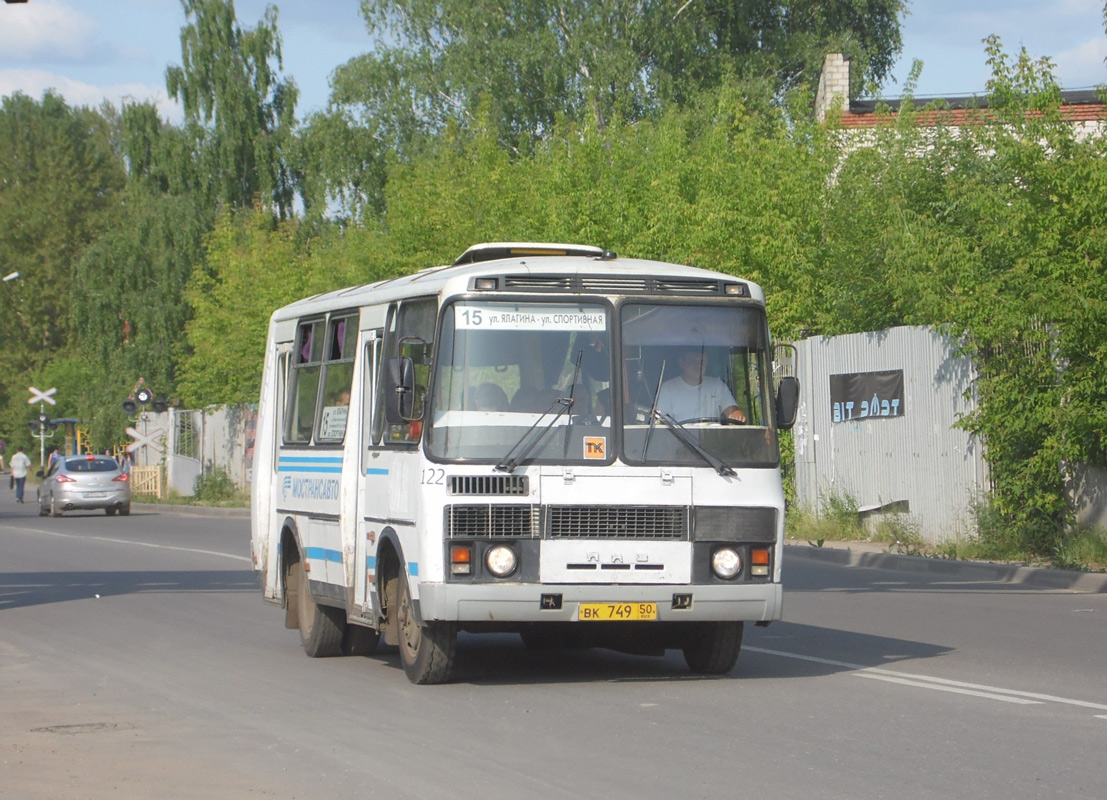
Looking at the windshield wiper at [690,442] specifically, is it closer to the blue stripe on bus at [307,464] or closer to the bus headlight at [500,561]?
the bus headlight at [500,561]

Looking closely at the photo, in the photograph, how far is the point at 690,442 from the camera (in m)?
10.5

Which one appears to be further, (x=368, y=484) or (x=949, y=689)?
(x=368, y=484)

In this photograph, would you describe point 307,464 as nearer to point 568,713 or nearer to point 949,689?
point 568,713

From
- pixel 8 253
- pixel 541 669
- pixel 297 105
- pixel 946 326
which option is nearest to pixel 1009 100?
Answer: pixel 946 326

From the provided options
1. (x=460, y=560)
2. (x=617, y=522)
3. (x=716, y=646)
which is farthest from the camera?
(x=716, y=646)

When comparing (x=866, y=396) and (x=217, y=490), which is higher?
(x=866, y=396)

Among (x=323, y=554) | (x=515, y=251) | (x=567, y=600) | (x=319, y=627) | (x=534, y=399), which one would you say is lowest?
(x=319, y=627)

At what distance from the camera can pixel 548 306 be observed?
10.6m

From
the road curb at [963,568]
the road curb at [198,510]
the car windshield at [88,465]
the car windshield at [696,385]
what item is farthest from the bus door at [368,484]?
the car windshield at [88,465]

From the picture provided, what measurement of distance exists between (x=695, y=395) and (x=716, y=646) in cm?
167

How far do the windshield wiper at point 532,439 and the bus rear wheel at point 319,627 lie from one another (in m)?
3.04

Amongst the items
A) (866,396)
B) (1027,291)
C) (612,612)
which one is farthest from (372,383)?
(866,396)

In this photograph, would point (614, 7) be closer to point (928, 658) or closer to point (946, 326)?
point (946, 326)

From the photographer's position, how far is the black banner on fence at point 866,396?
80.8ft
